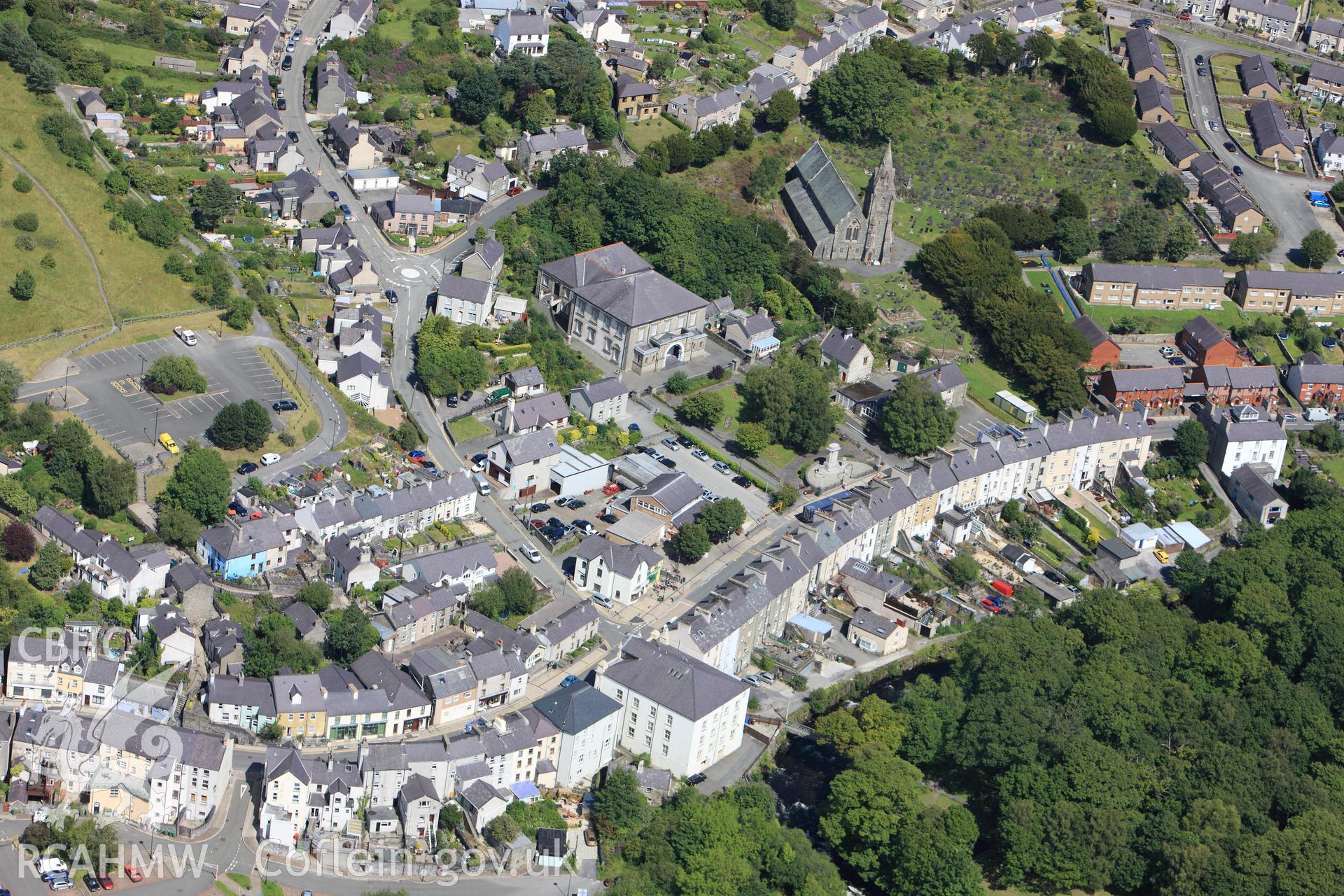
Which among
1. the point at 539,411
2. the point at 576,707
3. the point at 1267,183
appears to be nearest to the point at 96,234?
the point at 539,411

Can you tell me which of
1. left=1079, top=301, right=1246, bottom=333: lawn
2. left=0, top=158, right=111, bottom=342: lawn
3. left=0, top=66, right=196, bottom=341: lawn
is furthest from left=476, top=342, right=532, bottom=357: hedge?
left=1079, top=301, right=1246, bottom=333: lawn

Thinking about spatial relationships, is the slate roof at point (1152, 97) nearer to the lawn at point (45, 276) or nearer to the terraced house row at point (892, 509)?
the terraced house row at point (892, 509)

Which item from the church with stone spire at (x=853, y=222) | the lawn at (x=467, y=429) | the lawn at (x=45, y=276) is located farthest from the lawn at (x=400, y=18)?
the lawn at (x=467, y=429)

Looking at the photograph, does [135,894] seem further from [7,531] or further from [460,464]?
[460,464]

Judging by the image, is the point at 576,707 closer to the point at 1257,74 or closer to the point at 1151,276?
the point at 1151,276

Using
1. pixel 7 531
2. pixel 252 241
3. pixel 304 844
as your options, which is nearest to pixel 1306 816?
pixel 304 844

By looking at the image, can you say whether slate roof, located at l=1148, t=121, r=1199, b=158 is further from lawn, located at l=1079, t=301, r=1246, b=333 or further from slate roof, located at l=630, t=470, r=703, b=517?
slate roof, located at l=630, t=470, r=703, b=517
